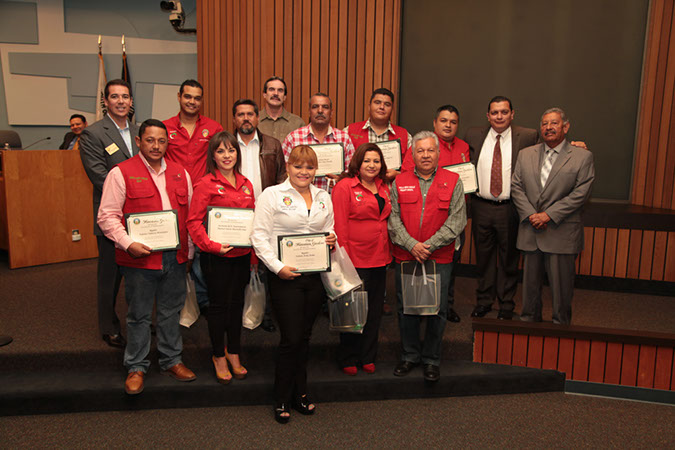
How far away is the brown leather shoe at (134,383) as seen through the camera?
258 cm

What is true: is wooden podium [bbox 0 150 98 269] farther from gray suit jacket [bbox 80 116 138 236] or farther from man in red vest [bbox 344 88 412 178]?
man in red vest [bbox 344 88 412 178]

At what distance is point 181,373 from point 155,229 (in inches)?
35.2

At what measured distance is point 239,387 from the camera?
108 inches

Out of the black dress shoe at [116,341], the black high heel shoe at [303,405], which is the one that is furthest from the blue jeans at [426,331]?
the black dress shoe at [116,341]

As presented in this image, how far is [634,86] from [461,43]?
177cm

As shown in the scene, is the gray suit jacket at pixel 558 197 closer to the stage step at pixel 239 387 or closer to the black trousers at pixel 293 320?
the stage step at pixel 239 387

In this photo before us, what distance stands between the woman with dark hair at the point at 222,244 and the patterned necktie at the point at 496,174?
171cm

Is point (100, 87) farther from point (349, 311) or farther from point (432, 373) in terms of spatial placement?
point (432, 373)

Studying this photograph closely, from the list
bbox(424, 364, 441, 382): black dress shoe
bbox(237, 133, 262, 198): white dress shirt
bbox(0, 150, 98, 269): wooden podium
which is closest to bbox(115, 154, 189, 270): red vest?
bbox(237, 133, 262, 198): white dress shirt

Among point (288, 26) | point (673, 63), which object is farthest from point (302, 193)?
point (673, 63)

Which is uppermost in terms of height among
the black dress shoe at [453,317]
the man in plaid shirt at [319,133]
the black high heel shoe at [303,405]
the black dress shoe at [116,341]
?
the man in plaid shirt at [319,133]

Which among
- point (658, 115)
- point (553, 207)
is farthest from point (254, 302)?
point (658, 115)

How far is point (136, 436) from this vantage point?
2.41m

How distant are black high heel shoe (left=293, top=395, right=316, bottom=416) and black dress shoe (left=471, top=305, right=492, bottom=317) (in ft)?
4.78
